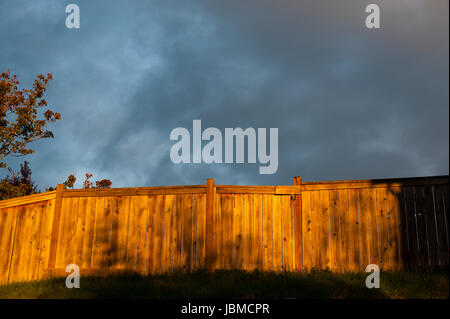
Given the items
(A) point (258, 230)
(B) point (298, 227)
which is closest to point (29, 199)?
(A) point (258, 230)

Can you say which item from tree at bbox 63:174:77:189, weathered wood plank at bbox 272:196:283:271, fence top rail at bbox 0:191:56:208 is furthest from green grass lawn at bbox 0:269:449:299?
tree at bbox 63:174:77:189

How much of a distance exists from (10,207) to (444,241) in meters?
11.7

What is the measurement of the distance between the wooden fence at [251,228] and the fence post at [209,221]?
24 millimetres

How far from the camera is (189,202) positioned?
10.1m

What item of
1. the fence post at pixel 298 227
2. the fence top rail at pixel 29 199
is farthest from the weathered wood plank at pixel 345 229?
the fence top rail at pixel 29 199

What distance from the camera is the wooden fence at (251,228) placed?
9219 mm

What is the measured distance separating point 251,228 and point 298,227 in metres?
1.14

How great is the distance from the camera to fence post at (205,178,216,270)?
9664 millimetres

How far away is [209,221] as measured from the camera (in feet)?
32.3

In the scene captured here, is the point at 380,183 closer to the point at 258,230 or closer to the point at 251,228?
the point at 258,230

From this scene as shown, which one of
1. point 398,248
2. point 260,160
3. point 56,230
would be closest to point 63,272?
point 56,230

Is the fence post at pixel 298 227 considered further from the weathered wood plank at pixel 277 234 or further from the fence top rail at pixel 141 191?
the fence top rail at pixel 141 191

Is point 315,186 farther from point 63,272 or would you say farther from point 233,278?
point 63,272
